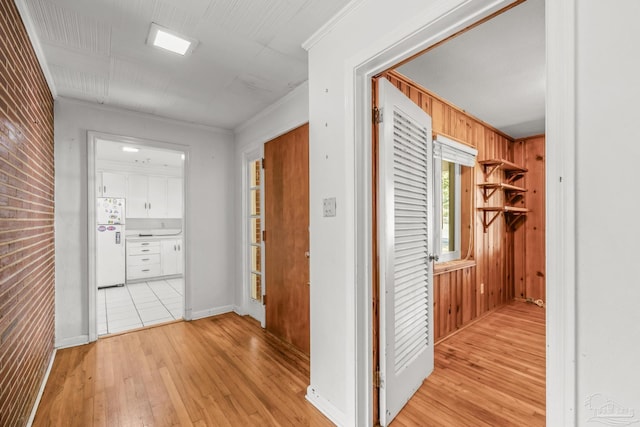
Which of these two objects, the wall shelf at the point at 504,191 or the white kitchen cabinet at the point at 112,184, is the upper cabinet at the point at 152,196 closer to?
the white kitchen cabinet at the point at 112,184

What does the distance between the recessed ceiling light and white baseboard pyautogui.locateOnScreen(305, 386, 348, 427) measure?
2.42 m

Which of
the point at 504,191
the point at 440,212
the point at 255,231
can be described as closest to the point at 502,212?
the point at 504,191

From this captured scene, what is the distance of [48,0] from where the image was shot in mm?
1534

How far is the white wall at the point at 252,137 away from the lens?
268 cm

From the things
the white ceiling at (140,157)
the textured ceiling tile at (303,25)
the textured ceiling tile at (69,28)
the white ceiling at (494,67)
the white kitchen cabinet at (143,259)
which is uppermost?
the textured ceiling tile at (303,25)

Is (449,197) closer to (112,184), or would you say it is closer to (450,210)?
(450,210)

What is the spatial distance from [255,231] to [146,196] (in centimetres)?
365

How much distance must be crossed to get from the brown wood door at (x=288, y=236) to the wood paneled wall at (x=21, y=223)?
1766 millimetres

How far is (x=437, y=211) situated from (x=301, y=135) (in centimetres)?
151

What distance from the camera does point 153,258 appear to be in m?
5.73

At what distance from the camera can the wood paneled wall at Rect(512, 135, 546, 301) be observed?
13.9ft
